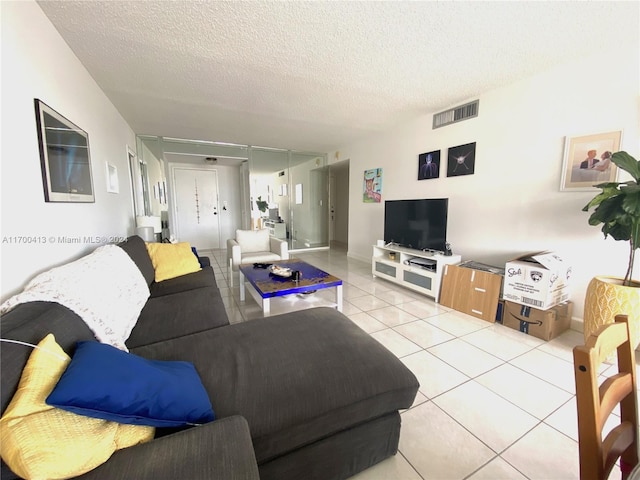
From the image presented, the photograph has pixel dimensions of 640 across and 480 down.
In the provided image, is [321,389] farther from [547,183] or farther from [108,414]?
[547,183]

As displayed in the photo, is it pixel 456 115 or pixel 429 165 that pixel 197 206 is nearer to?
pixel 429 165

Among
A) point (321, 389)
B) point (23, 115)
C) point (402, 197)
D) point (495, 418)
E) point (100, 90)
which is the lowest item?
point (495, 418)

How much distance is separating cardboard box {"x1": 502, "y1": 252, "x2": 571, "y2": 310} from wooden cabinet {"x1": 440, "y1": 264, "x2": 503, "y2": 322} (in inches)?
4.9

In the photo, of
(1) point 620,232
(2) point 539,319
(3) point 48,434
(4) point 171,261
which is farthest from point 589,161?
(4) point 171,261

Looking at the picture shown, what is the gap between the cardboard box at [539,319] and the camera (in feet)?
7.36

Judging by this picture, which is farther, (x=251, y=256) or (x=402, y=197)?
(x=402, y=197)

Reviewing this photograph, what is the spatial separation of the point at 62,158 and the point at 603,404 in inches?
115

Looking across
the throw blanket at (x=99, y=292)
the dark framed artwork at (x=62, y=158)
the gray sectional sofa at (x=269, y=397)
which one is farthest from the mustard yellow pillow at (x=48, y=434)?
the dark framed artwork at (x=62, y=158)

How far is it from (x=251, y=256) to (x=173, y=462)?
9.98 ft

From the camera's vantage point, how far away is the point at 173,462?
0.70 m

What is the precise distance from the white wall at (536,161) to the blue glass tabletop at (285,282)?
198 centimetres

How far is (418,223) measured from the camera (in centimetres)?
345

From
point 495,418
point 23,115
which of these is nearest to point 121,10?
point 23,115

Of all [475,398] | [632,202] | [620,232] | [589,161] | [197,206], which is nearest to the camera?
[475,398]
